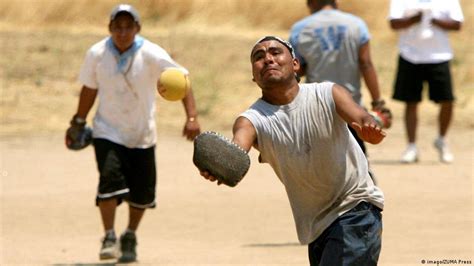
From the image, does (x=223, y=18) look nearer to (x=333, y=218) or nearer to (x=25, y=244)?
(x=25, y=244)

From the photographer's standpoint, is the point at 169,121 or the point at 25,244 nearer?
the point at 25,244

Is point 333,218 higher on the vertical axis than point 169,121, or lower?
higher

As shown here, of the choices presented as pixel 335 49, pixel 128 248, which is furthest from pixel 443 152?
pixel 128 248

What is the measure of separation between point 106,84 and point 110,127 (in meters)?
0.31

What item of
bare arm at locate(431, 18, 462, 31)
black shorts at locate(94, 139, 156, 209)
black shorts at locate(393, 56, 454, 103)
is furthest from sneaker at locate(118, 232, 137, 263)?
bare arm at locate(431, 18, 462, 31)

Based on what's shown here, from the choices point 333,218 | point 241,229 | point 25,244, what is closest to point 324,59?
point 241,229

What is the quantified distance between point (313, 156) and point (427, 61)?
8175mm

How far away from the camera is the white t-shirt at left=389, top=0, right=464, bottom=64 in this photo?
14.4 metres

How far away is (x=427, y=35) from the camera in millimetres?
14516

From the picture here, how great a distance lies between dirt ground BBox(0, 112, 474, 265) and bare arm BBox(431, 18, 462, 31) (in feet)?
4.78

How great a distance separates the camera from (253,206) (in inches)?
488

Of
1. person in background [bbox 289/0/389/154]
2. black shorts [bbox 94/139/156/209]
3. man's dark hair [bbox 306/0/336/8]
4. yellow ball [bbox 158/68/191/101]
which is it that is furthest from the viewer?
man's dark hair [bbox 306/0/336/8]

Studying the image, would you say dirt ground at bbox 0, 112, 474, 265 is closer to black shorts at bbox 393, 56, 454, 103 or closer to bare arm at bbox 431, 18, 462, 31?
black shorts at bbox 393, 56, 454, 103

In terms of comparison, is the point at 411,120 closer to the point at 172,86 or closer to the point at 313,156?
the point at 172,86
